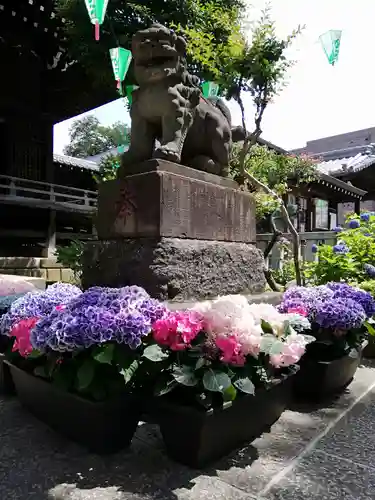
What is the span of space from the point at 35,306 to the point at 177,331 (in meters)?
1.18

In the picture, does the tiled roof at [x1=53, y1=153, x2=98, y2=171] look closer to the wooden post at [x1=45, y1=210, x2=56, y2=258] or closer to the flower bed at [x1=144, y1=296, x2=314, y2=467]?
the wooden post at [x1=45, y1=210, x2=56, y2=258]

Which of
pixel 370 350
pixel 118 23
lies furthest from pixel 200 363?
pixel 118 23

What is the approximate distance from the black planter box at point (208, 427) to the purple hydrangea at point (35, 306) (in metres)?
1.02

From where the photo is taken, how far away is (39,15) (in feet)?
35.6

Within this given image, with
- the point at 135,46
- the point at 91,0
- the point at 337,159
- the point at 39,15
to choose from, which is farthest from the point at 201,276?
the point at 337,159

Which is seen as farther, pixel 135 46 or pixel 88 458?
pixel 135 46

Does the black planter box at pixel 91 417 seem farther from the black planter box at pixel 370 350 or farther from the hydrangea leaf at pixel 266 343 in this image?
the black planter box at pixel 370 350

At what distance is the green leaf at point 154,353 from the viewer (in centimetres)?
162

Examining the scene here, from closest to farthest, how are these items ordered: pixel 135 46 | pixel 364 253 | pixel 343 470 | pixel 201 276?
pixel 343 470 → pixel 201 276 → pixel 135 46 → pixel 364 253

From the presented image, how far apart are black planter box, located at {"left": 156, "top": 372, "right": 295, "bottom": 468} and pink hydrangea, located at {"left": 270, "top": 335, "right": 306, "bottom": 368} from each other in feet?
0.34

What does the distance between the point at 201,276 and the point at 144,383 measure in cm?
131

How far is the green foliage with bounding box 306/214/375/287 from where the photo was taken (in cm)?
452

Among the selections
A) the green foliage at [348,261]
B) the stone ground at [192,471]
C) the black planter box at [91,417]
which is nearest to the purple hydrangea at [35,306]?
the black planter box at [91,417]

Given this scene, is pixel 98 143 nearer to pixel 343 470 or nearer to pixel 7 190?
pixel 7 190
